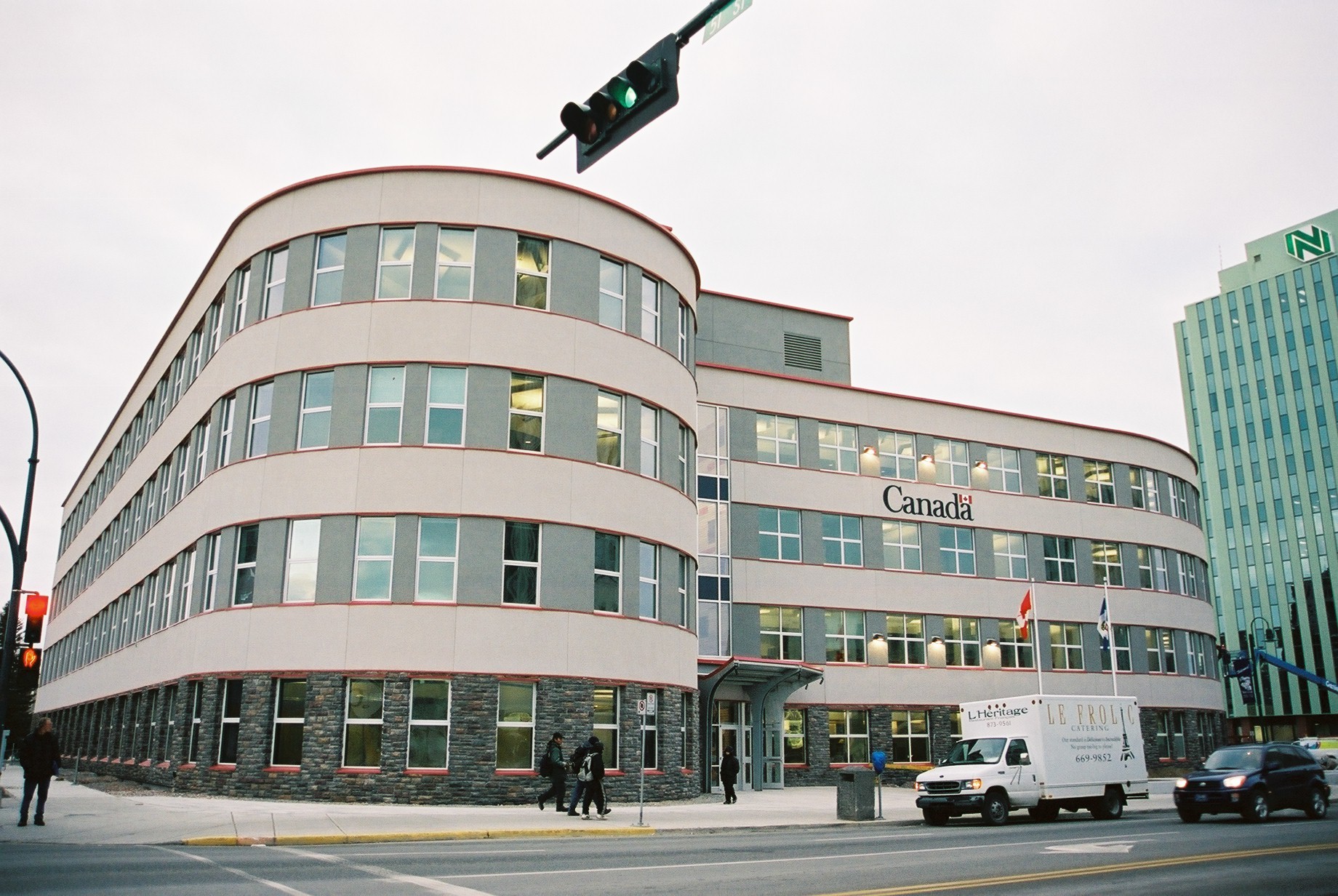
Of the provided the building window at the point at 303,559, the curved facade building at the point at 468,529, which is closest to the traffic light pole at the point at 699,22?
the curved facade building at the point at 468,529

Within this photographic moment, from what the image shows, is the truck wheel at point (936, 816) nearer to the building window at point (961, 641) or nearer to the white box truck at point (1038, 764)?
the white box truck at point (1038, 764)

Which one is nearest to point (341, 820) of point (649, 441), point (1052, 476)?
point (649, 441)

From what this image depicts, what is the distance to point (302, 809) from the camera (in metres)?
22.3

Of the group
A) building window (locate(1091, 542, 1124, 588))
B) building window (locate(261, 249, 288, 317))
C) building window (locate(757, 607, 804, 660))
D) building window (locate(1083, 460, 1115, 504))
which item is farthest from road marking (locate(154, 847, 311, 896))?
building window (locate(1083, 460, 1115, 504))

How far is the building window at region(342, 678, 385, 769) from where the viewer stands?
81.1 feet

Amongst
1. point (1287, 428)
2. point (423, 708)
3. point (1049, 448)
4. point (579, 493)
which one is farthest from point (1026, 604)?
point (1287, 428)

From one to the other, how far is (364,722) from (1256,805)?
61.8ft

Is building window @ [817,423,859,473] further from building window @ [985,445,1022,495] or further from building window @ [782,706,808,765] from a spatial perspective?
building window @ [782,706,808,765]

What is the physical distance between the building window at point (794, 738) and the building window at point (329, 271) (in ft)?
71.5

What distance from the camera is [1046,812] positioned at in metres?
24.2

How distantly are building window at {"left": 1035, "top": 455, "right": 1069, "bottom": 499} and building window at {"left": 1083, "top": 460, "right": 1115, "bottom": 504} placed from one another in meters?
1.13

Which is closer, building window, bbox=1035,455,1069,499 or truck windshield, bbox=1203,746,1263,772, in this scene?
truck windshield, bbox=1203,746,1263,772

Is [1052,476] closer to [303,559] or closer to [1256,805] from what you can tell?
[1256,805]

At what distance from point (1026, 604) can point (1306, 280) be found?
94.4 m
